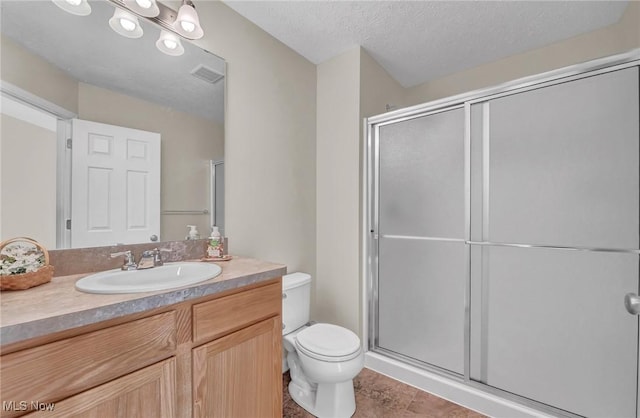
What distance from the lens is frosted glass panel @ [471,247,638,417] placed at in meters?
1.31

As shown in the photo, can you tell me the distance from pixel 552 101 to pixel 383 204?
114 cm

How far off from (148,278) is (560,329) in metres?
2.07

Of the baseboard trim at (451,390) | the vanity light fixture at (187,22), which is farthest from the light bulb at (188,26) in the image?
the baseboard trim at (451,390)

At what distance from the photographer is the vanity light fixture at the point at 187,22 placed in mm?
1364

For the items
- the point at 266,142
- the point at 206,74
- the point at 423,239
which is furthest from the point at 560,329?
the point at 206,74

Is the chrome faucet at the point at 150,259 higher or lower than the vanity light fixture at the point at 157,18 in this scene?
lower

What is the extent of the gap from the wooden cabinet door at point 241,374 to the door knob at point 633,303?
1240 millimetres

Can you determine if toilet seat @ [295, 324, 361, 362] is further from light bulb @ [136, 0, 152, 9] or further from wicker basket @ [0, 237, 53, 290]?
light bulb @ [136, 0, 152, 9]

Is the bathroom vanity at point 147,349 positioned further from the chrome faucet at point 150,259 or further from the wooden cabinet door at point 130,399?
the chrome faucet at point 150,259

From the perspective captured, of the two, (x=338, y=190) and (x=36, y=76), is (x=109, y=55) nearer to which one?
(x=36, y=76)

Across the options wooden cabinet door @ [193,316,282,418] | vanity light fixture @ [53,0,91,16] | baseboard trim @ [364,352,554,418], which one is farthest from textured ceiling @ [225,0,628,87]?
baseboard trim @ [364,352,554,418]

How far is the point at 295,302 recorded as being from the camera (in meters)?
1.84

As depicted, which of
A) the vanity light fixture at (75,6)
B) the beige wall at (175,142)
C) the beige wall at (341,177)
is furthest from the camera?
the beige wall at (341,177)

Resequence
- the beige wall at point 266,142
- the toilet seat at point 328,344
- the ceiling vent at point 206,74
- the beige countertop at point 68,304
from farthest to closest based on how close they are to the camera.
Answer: the beige wall at point 266,142 < the ceiling vent at point 206,74 < the toilet seat at point 328,344 < the beige countertop at point 68,304
